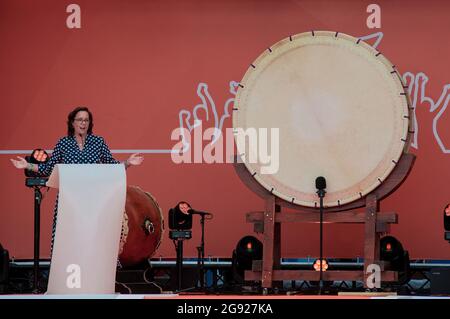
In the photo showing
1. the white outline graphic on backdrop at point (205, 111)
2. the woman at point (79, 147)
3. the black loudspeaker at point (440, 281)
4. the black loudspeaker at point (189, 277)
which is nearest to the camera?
the woman at point (79, 147)

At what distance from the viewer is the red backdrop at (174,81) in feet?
25.0

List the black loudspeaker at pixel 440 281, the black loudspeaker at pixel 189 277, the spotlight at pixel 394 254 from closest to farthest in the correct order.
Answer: the spotlight at pixel 394 254 → the black loudspeaker at pixel 440 281 → the black loudspeaker at pixel 189 277

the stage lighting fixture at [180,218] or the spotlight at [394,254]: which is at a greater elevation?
the stage lighting fixture at [180,218]

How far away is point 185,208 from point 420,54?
242 cm

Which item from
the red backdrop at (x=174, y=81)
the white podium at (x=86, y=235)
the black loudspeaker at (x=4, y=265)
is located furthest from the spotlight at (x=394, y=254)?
the white podium at (x=86, y=235)

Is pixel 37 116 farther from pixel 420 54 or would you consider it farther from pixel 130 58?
pixel 420 54

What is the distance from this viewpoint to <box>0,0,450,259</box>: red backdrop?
761 cm

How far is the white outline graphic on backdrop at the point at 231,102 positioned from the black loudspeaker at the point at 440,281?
3.26ft

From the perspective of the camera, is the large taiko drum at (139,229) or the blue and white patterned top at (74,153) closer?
the blue and white patterned top at (74,153)

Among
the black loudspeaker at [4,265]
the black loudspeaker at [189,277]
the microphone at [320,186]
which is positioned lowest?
the black loudspeaker at [189,277]

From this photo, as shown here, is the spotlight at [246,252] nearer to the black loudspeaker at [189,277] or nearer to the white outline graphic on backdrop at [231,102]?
the black loudspeaker at [189,277]

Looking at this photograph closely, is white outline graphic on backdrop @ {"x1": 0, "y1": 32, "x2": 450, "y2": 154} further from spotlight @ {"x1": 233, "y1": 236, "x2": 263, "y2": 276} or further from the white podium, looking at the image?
the white podium

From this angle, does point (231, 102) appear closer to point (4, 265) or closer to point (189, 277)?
point (189, 277)
